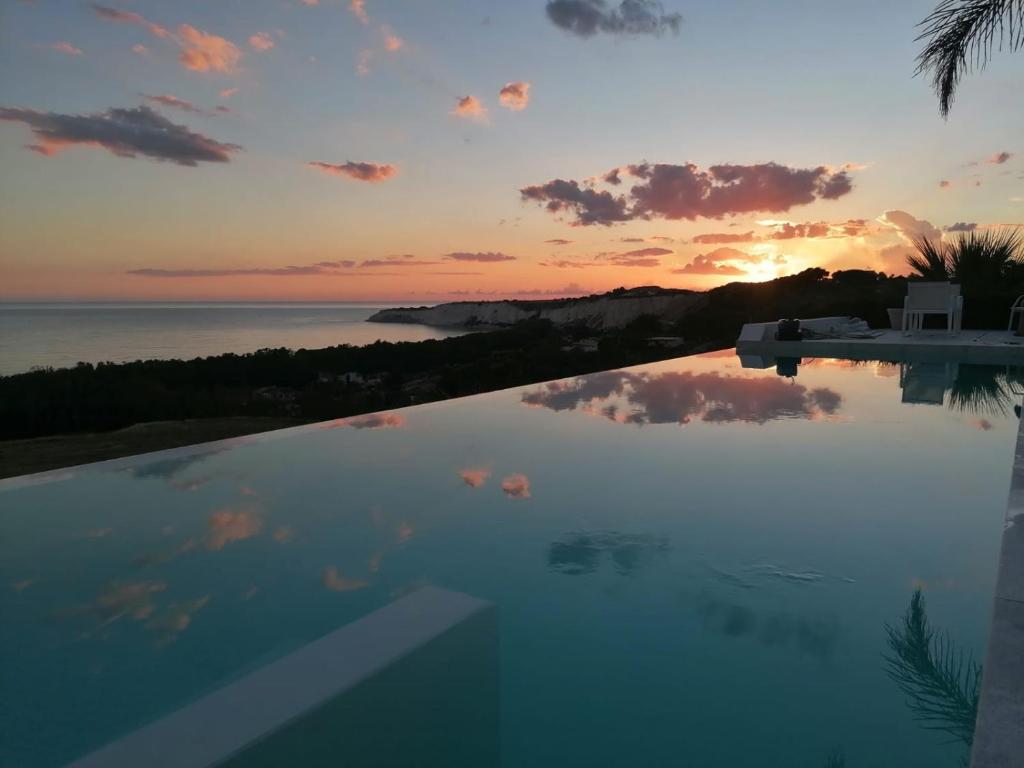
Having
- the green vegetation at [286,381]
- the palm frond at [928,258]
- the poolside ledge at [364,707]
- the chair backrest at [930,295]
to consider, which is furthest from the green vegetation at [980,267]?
the poolside ledge at [364,707]

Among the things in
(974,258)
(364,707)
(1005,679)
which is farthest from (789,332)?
(364,707)

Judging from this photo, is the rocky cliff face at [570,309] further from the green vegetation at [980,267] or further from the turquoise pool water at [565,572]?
the turquoise pool water at [565,572]

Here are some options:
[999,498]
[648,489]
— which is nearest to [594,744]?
[648,489]

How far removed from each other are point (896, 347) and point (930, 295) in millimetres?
1330

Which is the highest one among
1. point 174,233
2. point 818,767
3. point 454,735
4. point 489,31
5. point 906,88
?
point 489,31

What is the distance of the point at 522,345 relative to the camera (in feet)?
60.4

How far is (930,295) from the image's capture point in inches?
422

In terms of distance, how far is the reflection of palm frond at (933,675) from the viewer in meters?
1.77

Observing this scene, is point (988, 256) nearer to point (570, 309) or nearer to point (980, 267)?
point (980, 267)

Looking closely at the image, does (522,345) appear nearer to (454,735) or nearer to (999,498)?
(999,498)

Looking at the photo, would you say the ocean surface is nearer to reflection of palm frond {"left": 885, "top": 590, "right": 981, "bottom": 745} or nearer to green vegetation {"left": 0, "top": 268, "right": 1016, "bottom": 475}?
green vegetation {"left": 0, "top": 268, "right": 1016, "bottom": 475}

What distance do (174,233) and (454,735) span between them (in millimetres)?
16867

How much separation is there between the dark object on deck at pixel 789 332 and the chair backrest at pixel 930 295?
1819mm

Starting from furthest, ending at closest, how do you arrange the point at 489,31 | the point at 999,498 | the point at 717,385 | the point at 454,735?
the point at 489,31 → the point at 717,385 → the point at 999,498 → the point at 454,735
